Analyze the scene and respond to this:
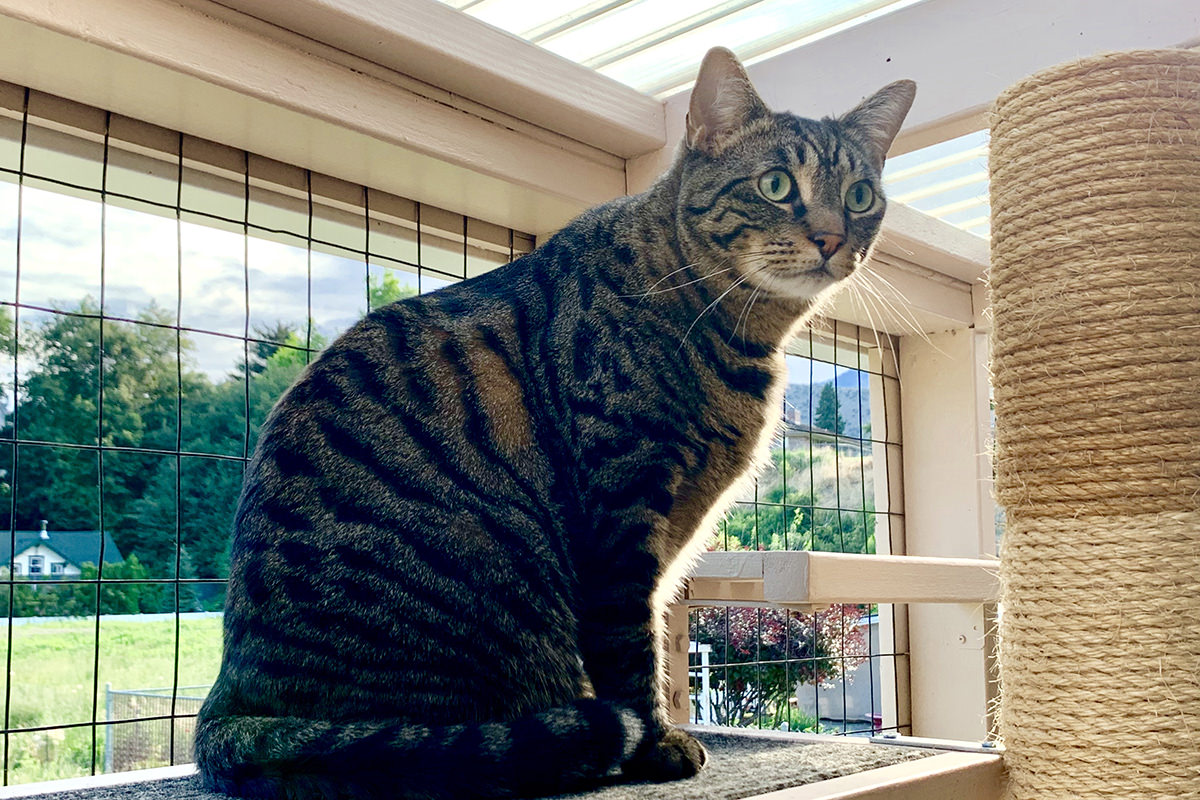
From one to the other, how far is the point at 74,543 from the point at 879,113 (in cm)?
125

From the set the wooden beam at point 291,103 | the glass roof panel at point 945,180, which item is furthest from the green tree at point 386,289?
the glass roof panel at point 945,180

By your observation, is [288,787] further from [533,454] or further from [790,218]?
[790,218]

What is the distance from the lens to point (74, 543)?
1473 millimetres

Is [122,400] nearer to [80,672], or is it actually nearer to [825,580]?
[80,672]

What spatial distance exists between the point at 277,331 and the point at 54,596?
0.51 metres

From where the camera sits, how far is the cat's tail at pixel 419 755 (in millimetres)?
903

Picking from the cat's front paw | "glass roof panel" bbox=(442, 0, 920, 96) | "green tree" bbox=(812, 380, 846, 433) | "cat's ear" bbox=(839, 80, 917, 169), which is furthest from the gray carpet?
"green tree" bbox=(812, 380, 846, 433)

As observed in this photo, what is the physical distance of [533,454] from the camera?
1143 millimetres

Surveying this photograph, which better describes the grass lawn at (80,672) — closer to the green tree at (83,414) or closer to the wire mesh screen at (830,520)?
the green tree at (83,414)

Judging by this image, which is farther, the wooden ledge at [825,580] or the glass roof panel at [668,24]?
the glass roof panel at [668,24]

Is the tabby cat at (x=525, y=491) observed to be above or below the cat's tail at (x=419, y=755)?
above

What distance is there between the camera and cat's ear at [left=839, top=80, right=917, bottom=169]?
1409mm

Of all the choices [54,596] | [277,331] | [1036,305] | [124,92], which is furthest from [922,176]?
[54,596]

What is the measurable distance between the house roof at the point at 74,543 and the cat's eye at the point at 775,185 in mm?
1007
